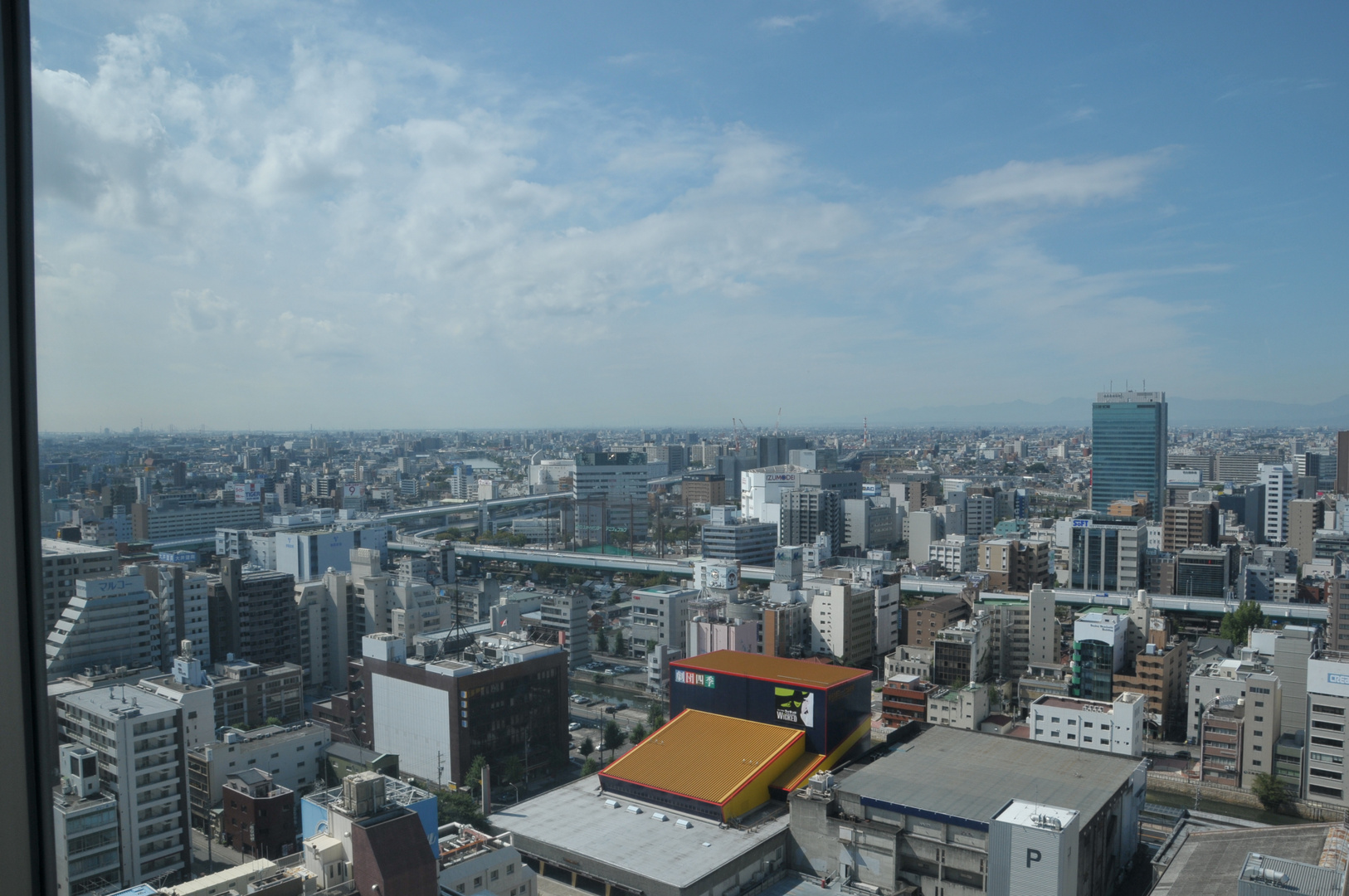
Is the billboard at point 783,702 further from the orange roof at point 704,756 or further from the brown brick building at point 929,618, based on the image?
the brown brick building at point 929,618

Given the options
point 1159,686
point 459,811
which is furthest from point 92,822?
point 1159,686

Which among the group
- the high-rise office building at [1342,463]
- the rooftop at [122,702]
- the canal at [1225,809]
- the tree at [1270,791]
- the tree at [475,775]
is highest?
the high-rise office building at [1342,463]

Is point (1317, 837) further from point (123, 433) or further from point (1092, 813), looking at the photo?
point (123, 433)

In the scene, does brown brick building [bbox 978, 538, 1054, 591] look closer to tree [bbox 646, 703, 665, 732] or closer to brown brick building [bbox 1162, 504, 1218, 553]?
brown brick building [bbox 1162, 504, 1218, 553]

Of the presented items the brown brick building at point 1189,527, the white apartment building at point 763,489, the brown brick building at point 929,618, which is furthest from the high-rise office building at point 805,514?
the brown brick building at point 929,618

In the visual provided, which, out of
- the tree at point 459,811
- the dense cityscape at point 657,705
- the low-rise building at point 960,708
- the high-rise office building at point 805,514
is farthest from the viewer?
the high-rise office building at point 805,514
